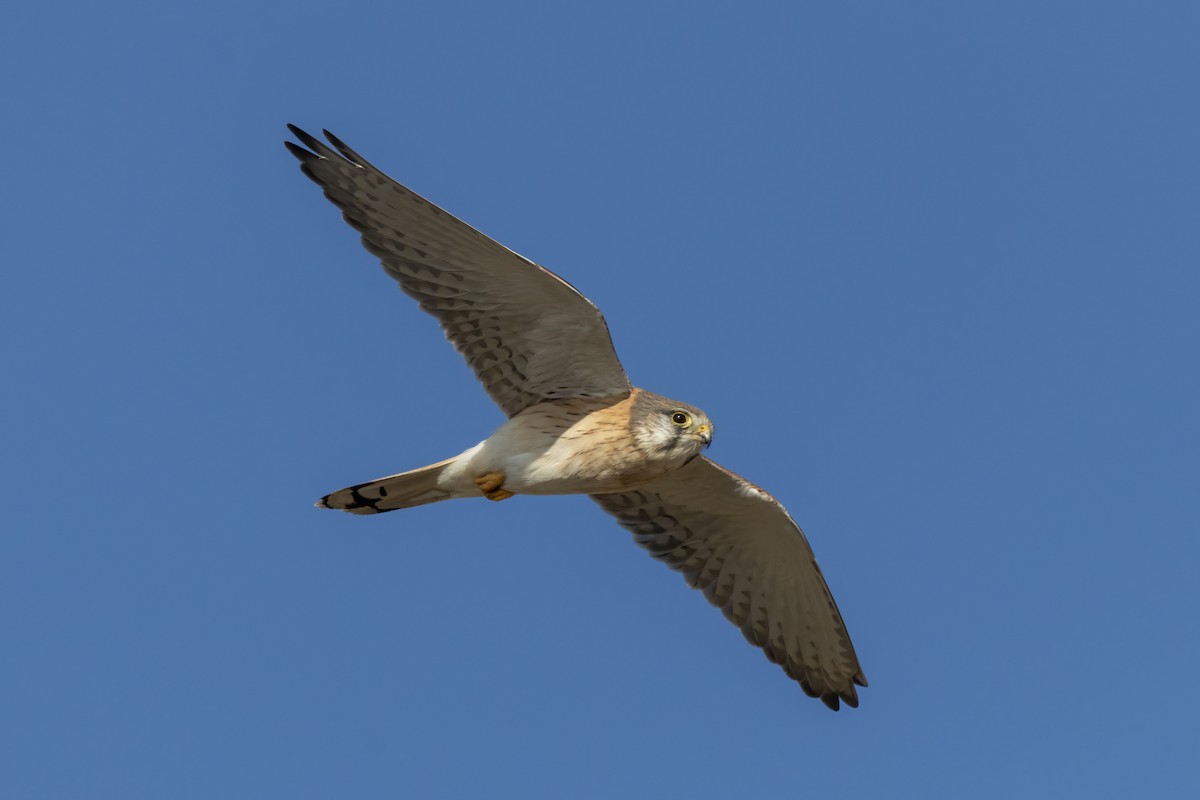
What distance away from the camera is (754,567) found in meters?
12.7

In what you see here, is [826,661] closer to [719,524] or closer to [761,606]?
[761,606]

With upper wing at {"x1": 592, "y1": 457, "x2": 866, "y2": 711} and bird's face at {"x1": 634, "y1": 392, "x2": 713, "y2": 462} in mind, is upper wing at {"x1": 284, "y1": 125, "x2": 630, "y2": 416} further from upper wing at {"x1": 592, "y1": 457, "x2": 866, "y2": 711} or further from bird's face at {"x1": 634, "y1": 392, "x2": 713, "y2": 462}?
upper wing at {"x1": 592, "y1": 457, "x2": 866, "y2": 711}

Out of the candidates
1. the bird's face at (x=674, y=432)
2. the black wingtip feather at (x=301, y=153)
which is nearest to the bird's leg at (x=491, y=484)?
the bird's face at (x=674, y=432)

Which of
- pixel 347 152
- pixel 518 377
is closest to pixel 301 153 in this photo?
pixel 347 152

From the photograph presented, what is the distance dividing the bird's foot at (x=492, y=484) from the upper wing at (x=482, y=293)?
638 mm

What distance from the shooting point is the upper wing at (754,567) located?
12375mm

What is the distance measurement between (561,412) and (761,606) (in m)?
2.74

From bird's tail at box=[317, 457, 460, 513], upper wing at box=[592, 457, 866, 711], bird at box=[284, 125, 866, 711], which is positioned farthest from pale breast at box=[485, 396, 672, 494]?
upper wing at box=[592, 457, 866, 711]

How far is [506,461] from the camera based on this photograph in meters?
11.0

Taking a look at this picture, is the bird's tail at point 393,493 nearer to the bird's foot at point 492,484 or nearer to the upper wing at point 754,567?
the bird's foot at point 492,484

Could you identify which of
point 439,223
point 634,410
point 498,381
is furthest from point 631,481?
point 439,223

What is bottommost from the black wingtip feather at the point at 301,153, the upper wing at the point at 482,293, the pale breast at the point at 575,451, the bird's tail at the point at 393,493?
the bird's tail at the point at 393,493

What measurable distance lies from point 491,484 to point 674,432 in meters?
1.38

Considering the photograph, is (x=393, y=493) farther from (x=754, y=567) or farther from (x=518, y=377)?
(x=754, y=567)
